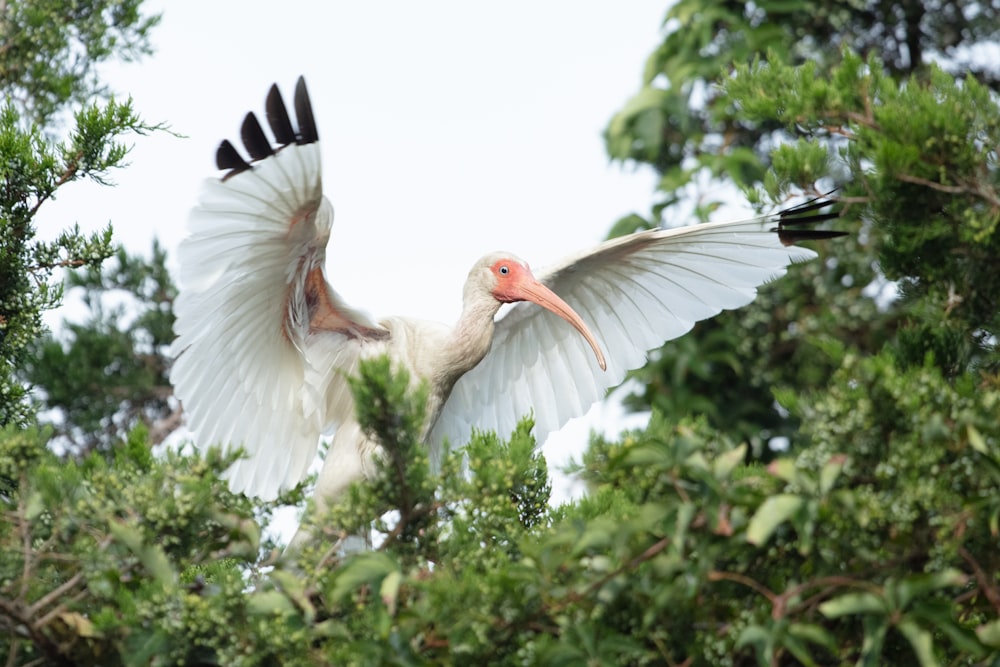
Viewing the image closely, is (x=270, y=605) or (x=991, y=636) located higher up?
(x=270, y=605)

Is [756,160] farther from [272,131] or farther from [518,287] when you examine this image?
[272,131]

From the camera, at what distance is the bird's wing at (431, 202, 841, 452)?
6.16 m

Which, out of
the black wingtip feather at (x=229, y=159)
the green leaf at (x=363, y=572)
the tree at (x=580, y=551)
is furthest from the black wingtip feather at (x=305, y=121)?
the green leaf at (x=363, y=572)

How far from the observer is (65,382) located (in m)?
7.36

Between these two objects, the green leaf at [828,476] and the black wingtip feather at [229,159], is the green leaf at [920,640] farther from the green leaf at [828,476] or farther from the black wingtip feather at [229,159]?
the black wingtip feather at [229,159]

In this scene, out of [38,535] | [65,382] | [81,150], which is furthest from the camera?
[65,382]

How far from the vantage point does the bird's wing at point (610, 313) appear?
20.2 feet

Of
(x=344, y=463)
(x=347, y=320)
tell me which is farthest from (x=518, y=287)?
(x=344, y=463)

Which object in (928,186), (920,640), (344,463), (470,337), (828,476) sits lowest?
(920,640)

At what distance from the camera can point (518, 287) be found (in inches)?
237

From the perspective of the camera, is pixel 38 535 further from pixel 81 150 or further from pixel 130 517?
pixel 81 150

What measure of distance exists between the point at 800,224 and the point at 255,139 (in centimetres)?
269

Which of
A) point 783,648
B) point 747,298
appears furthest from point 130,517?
point 747,298

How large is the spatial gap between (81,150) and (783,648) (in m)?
3.24
